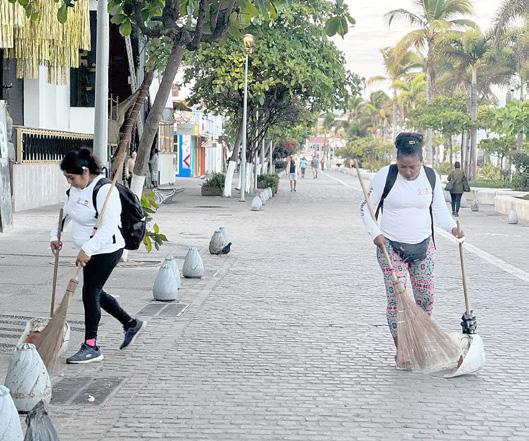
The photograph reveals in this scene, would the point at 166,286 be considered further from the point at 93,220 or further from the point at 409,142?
the point at 409,142

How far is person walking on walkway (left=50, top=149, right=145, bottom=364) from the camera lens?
7.15m

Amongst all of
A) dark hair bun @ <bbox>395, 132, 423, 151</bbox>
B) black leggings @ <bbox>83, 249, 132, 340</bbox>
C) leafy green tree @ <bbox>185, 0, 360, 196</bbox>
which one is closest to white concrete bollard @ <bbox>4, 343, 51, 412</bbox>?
black leggings @ <bbox>83, 249, 132, 340</bbox>

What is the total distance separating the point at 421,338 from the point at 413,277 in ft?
2.03

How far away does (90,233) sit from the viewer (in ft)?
24.1

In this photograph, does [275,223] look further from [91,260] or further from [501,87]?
[501,87]

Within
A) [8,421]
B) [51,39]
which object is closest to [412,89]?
[51,39]

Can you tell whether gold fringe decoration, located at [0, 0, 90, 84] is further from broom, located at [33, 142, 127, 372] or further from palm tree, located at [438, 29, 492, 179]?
palm tree, located at [438, 29, 492, 179]

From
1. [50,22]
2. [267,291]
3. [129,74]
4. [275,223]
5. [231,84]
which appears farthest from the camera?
[231,84]

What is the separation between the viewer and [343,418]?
5.97 metres

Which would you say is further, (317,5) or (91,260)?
(317,5)

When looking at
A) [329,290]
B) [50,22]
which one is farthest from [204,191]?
[329,290]

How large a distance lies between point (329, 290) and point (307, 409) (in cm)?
564

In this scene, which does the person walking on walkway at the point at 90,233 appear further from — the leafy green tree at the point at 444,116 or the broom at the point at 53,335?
the leafy green tree at the point at 444,116

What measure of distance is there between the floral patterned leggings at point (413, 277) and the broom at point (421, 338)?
161 mm
